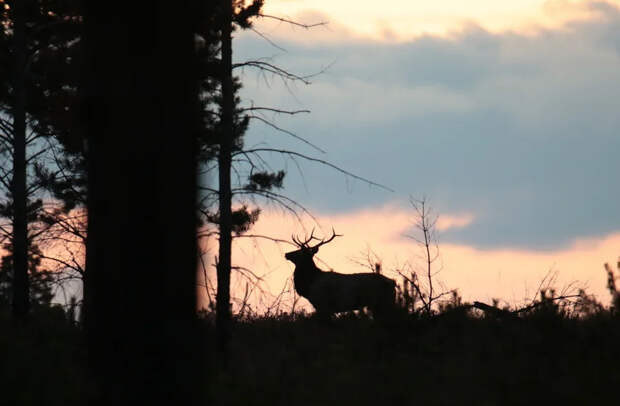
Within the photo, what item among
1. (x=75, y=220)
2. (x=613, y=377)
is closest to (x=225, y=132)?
(x=75, y=220)

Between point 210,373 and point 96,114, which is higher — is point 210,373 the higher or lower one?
the lower one

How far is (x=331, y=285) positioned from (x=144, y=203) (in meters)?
9.70

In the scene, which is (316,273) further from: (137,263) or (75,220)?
(137,263)

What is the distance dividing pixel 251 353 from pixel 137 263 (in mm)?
3747

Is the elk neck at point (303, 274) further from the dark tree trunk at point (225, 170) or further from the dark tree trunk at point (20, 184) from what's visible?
the dark tree trunk at point (20, 184)

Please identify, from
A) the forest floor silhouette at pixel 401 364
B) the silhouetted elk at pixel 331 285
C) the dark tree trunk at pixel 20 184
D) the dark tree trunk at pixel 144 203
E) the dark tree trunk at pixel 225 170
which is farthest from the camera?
the silhouetted elk at pixel 331 285

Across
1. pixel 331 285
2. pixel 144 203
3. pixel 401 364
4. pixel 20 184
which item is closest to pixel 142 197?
pixel 144 203

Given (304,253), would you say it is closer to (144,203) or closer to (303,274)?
(303,274)

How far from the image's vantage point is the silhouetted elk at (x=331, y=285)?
50.9 feet

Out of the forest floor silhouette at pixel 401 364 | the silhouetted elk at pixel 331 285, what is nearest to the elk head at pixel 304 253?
the silhouetted elk at pixel 331 285

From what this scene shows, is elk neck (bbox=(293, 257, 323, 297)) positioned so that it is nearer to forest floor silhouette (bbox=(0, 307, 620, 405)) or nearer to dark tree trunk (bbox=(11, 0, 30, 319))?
dark tree trunk (bbox=(11, 0, 30, 319))

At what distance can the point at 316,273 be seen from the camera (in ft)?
54.9

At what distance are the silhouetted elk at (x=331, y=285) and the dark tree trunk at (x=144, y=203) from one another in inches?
335

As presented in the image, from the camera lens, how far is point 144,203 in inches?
260
